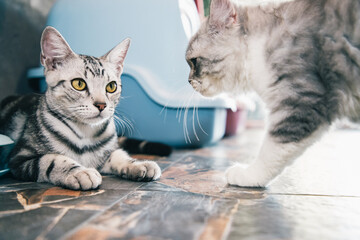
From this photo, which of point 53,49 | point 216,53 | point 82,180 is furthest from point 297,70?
point 53,49

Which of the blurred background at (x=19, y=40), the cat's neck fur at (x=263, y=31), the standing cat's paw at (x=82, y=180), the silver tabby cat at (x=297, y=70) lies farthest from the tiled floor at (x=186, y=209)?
the blurred background at (x=19, y=40)

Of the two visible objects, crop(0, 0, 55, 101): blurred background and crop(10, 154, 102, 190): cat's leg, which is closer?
crop(10, 154, 102, 190): cat's leg

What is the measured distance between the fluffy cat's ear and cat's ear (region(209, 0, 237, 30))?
58 centimetres

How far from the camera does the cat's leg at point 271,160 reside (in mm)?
928

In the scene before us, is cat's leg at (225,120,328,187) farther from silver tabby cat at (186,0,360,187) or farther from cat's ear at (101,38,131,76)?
cat's ear at (101,38,131,76)

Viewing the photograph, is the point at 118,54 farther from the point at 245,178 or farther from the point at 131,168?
the point at 245,178

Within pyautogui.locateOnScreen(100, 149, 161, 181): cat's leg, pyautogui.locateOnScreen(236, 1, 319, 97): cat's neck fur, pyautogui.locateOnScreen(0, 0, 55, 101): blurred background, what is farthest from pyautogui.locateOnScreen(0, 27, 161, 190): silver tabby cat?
pyautogui.locateOnScreen(0, 0, 55, 101): blurred background

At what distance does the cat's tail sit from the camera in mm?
1543

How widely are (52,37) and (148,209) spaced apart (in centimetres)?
73

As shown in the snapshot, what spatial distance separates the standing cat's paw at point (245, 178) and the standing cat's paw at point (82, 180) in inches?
18.6

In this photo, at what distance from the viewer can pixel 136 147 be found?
1.57 m

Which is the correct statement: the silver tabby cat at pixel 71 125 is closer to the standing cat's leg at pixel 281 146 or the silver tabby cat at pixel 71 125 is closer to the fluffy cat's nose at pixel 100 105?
the fluffy cat's nose at pixel 100 105

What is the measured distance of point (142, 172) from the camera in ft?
3.44

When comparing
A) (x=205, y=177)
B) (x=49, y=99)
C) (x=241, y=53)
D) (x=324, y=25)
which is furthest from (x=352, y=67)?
(x=49, y=99)
